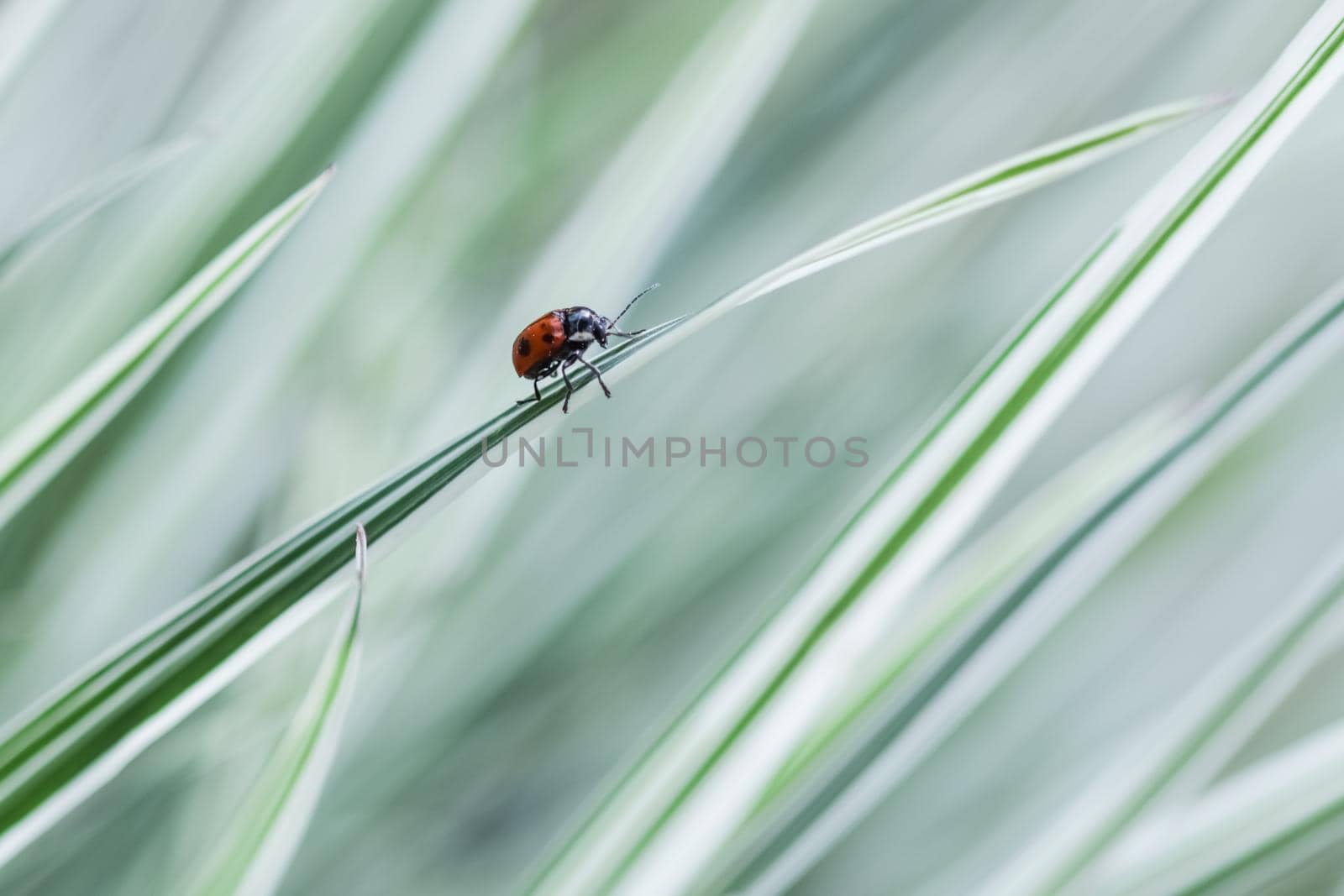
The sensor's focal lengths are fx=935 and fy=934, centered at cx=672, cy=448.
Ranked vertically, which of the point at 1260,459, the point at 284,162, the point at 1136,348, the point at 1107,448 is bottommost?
the point at 284,162

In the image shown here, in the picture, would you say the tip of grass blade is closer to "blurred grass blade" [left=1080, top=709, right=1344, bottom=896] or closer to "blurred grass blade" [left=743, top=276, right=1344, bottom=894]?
"blurred grass blade" [left=743, top=276, right=1344, bottom=894]

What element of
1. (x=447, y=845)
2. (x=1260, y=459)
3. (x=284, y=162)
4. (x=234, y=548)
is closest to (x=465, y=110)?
(x=284, y=162)

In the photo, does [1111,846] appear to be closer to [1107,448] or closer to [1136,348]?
[1107,448]

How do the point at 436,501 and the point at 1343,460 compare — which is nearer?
the point at 436,501

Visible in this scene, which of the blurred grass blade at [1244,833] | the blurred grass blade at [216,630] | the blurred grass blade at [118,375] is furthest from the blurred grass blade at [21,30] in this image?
the blurred grass blade at [1244,833]

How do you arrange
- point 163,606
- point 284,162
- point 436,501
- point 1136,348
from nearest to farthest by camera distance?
point 436,501
point 284,162
point 163,606
point 1136,348

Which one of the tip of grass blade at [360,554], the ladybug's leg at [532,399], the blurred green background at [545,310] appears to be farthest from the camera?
the blurred green background at [545,310]

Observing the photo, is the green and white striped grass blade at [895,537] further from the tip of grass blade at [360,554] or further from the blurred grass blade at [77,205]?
the blurred grass blade at [77,205]
